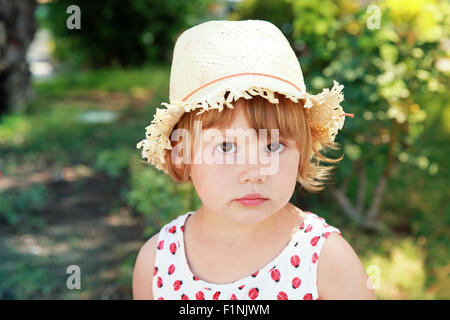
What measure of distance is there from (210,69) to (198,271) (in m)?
0.62

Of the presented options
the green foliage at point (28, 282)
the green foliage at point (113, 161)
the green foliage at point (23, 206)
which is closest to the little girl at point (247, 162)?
the green foliage at point (28, 282)

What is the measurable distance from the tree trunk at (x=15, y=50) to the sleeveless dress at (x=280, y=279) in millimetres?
6027

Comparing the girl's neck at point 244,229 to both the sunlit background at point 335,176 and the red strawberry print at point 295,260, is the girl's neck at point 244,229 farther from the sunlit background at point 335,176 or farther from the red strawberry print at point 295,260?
the sunlit background at point 335,176

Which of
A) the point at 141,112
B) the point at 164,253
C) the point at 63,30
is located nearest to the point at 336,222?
the point at 164,253

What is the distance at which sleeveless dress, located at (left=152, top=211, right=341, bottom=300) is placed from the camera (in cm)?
153

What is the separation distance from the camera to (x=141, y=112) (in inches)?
316

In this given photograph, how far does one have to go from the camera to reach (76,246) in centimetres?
396

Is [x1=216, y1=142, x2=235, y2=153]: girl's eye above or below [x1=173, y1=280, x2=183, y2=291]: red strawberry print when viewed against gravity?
above

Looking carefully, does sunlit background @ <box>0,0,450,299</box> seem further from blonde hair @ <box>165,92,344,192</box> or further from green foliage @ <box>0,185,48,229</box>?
blonde hair @ <box>165,92,344,192</box>

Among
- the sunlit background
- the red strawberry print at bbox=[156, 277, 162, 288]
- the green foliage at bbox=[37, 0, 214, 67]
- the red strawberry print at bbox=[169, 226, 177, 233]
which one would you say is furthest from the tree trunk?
the red strawberry print at bbox=[156, 277, 162, 288]

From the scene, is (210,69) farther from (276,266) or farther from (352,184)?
(352,184)

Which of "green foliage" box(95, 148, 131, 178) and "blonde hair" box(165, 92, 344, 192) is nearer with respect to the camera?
"blonde hair" box(165, 92, 344, 192)

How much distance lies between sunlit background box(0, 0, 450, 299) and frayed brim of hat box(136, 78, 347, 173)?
55 cm

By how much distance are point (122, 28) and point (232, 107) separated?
1108 centimetres
